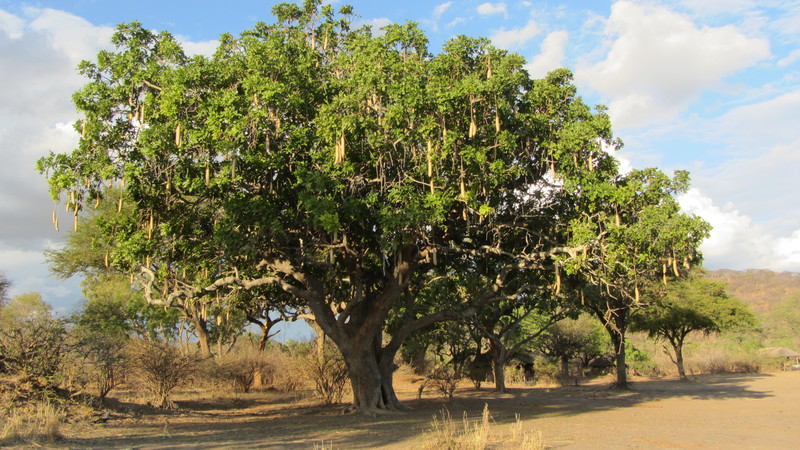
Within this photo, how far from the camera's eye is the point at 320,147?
45.8 ft

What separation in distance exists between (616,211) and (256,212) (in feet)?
29.3

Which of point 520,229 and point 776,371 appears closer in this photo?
point 520,229

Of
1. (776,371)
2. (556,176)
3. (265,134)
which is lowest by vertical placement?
(776,371)

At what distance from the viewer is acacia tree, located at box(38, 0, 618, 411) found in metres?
13.3

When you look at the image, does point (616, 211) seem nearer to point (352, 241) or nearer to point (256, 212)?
point (352, 241)

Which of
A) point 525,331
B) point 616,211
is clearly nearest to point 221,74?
point 616,211

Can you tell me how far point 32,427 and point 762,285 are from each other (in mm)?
162167

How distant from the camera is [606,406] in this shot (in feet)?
71.6

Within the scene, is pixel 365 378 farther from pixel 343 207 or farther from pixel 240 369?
pixel 240 369

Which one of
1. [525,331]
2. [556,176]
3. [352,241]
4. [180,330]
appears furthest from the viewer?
[525,331]

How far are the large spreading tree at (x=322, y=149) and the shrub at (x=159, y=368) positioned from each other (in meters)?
4.16

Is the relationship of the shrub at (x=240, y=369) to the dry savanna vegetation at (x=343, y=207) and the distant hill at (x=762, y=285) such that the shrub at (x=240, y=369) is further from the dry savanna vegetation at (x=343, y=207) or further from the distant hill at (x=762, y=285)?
the distant hill at (x=762, y=285)

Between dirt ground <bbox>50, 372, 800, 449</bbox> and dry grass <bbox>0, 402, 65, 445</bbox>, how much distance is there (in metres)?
0.42

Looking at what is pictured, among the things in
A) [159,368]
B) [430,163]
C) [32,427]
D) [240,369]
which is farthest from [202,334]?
[430,163]
